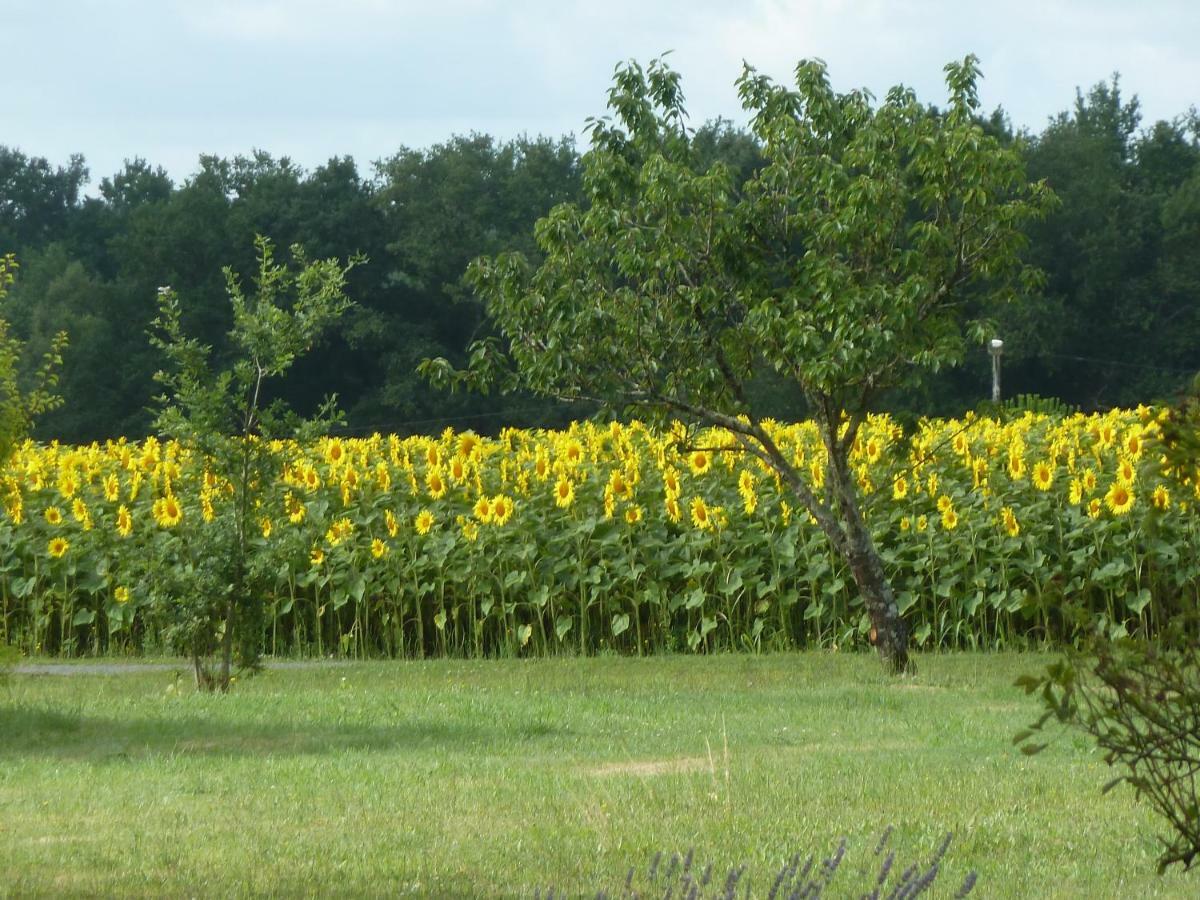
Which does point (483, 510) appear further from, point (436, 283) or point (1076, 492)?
point (436, 283)

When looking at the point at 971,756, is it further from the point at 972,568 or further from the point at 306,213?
the point at 306,213

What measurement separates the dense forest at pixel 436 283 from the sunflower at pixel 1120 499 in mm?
31057

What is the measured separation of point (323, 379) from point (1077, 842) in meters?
44.6

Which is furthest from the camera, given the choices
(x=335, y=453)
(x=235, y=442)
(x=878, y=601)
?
(x=335, y=453)

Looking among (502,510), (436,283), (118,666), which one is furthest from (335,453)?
(436,283)

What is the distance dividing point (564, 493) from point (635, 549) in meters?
0.84

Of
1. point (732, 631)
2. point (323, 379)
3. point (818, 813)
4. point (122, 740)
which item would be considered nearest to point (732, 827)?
point (818, 813)

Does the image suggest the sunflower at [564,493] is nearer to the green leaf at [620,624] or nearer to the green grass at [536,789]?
the green leaf at [620,624]

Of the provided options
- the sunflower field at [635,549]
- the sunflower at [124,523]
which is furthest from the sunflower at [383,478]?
the sunflower at [124,523]

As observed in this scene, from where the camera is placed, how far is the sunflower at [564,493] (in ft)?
45.1

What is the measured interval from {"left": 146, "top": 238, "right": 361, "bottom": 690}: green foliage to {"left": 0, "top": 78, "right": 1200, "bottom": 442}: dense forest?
109 ft

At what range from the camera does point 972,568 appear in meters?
12.9

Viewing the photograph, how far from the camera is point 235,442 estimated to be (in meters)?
10.5

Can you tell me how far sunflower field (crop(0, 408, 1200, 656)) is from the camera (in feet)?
41.8
